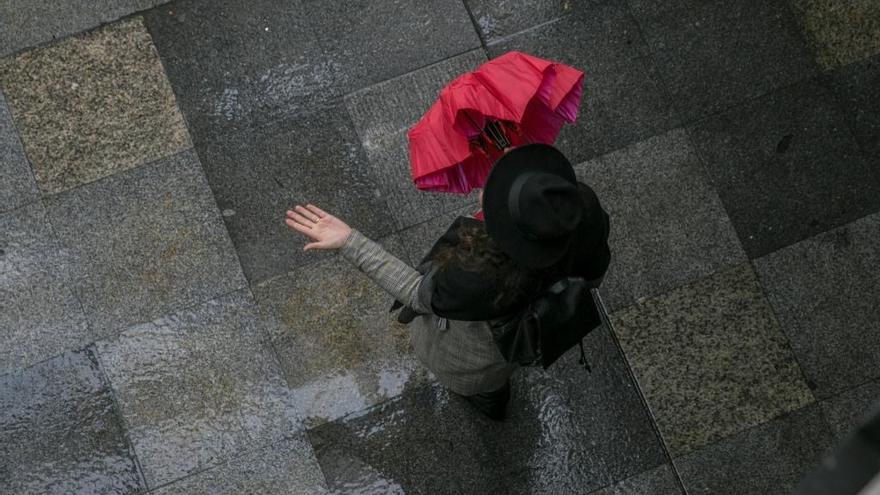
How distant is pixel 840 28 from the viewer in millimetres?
5531

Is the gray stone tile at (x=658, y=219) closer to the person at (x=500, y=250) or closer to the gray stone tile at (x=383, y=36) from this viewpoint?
the gray stone tile at (x=383, y=36)

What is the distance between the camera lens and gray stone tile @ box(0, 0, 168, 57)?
5.22 metres

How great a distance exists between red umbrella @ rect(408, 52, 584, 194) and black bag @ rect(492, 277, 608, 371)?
0.58 meters

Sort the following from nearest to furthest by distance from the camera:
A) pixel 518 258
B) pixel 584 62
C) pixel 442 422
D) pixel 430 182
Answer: pixel 518 258 < pixel 430 182 < pixel 442 422 < pixel 584 62

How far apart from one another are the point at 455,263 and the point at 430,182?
62cm

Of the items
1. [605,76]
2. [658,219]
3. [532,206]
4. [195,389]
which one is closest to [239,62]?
[195,389]

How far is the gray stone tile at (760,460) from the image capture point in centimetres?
505

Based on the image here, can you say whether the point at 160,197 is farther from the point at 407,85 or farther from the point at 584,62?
the point at 584,62

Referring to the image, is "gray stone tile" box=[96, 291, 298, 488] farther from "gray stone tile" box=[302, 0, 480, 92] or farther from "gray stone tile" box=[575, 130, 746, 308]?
"gray stone tile" box=[575, 130, 746, 308]

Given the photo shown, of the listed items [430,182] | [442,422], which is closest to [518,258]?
[430,182]

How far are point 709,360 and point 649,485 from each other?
697 millimetres

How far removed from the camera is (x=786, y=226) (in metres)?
5.31

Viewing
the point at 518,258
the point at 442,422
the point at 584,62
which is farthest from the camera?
the point at 584,62

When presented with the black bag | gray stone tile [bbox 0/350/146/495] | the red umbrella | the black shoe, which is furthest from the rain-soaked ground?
the black bag
